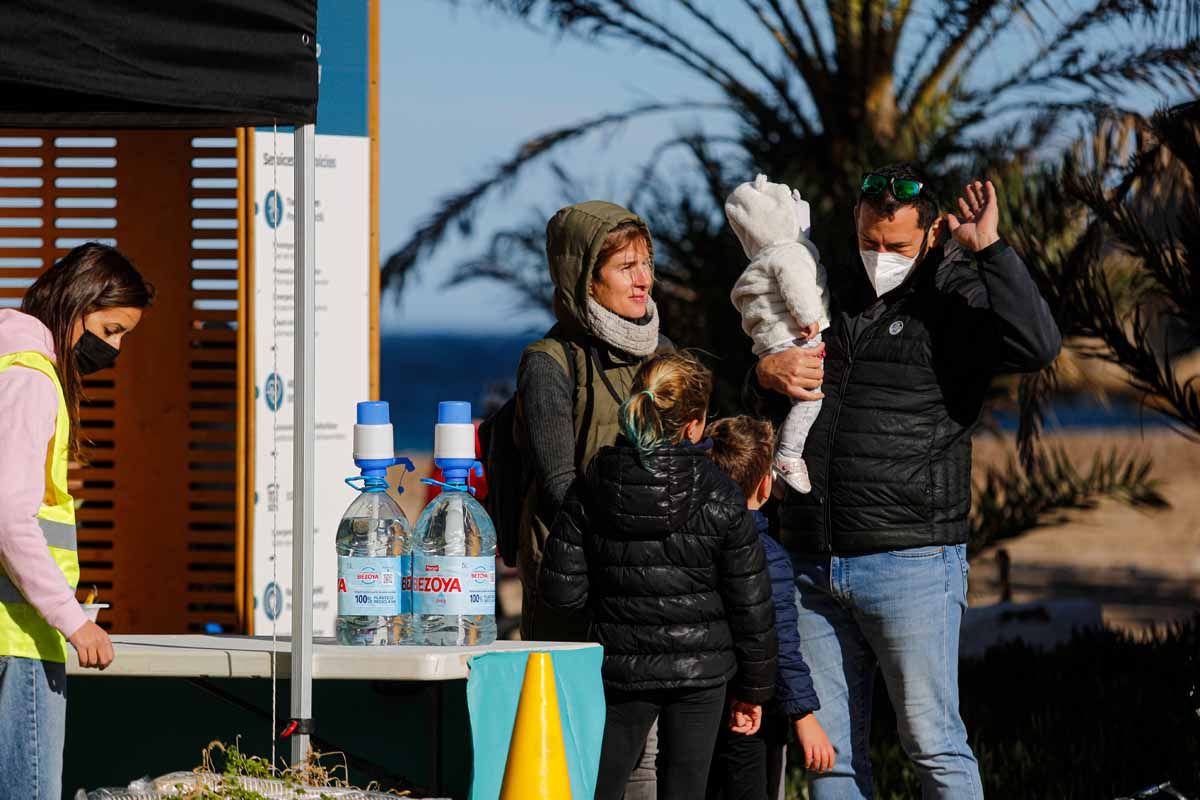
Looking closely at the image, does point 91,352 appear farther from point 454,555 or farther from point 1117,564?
point 1117,564

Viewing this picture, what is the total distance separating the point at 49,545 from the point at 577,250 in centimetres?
154

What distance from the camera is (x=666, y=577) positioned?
3979 millimetres

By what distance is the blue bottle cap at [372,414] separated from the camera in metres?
3.97

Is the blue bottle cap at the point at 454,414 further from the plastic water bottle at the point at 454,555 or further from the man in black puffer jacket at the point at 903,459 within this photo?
the man in black puffer jacket at the point at 903,459

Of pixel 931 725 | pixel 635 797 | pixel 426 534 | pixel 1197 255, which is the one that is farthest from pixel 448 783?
pixel 1197 255

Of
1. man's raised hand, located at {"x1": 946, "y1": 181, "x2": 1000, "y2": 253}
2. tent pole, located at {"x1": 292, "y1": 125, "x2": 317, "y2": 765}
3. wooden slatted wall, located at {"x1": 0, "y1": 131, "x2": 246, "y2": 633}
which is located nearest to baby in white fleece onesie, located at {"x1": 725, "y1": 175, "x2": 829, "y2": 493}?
man's raised hand, located at {"x1": 946, "y1": 181, "x2": 1000, "y2": 253}

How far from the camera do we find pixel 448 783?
441 centimetres

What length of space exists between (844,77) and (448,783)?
268 inches

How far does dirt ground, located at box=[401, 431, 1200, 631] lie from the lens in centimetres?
1761

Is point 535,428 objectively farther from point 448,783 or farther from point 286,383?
point 286,383

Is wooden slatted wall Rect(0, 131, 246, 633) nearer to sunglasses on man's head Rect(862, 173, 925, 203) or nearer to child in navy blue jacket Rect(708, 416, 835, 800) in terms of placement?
child in navy blue jacket Rect(708, 416, 835, 800)

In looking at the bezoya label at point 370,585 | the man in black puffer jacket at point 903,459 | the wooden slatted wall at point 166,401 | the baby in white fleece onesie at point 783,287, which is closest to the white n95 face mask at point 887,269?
the man in black puffer jacket at point 903,459

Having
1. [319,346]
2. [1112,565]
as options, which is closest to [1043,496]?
[319,346]

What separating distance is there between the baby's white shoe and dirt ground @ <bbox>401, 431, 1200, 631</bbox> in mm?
6241
